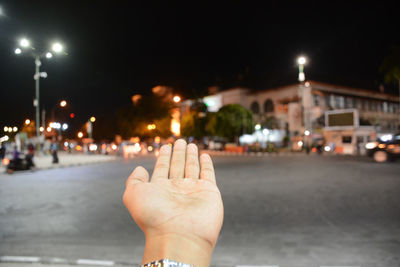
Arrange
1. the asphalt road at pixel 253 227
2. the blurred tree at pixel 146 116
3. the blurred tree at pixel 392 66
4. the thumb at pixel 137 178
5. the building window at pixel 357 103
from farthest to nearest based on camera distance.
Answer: the building window at pixel 357 103 < the blurred tree at pixel 392 66 < the asphalt road at pixel 253 227 < the blurred tree at pixel 146 116 < the thumb at pixel 137 178

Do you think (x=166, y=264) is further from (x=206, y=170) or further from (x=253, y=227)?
(x=253, y=227)

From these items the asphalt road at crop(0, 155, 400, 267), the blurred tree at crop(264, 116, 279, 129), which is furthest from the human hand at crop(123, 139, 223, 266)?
the blurred tree at crop(264, 116, 279, 129)

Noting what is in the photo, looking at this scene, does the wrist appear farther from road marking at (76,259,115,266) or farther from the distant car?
the distant car

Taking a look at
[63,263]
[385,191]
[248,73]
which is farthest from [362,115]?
[63,263]

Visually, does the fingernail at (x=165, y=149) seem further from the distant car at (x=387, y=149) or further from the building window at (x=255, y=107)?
the building window at (x=255, y=107)

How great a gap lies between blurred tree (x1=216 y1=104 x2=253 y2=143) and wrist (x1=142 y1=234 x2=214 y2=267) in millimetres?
57758

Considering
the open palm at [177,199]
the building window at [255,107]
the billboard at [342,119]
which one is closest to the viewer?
the open palm at [177,199]

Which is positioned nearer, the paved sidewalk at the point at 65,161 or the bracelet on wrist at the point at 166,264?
the bracelet on wrist at the point at 166,264

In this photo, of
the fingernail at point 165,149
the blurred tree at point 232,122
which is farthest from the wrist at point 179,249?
the blurred tree at point 232,122

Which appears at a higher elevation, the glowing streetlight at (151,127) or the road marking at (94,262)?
the glowing streetlight at (151,127)

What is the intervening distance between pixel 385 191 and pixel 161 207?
9.91 meters

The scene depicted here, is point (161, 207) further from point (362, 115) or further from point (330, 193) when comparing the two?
point (362, 115)

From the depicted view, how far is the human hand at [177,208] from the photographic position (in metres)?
2.09

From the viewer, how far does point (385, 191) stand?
10219 mm
